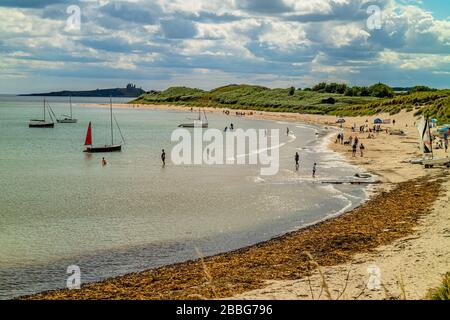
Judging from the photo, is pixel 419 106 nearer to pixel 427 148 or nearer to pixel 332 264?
→ pixel 427 148

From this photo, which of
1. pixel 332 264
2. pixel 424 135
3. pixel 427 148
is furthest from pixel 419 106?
pixel 332 264

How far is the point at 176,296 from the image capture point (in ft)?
45.4

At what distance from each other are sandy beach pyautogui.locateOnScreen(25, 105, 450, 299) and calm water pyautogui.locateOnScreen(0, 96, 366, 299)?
1835mm

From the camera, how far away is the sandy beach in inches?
533

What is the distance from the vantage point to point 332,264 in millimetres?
16359

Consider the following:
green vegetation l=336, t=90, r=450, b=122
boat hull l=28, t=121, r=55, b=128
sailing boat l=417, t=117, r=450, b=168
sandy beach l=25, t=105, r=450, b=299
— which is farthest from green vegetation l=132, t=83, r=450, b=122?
boat hull l=28, t=121, r=55, b=128

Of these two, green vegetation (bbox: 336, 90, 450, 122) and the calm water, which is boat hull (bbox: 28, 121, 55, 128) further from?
green vegetation (bbox: 336, 90, 450, 122)

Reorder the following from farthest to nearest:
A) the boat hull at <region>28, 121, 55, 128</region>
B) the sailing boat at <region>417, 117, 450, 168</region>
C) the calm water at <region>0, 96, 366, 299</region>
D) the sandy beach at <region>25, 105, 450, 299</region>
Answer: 1. the boat hull at <region>28, 121, 55, 128</region>
2. the sailing boat at <region>417, 117, 450, 168</region>
3. the calm water at <region>0, 96, 366, 299</region>
4. the sandy beach at <region>25, 105, 450, 299</region>

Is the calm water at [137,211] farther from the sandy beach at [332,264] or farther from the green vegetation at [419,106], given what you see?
the green vegetation at [419,106]

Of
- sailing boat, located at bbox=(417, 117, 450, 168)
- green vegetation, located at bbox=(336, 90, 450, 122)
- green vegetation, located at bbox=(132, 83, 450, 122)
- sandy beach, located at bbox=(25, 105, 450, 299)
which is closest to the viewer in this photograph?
sandy beach, located at bbox=(25, 105, 450, 299)

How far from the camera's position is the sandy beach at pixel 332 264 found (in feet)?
44.4

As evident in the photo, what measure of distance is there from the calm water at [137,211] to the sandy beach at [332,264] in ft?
6.02

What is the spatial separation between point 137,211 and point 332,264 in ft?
51.1
